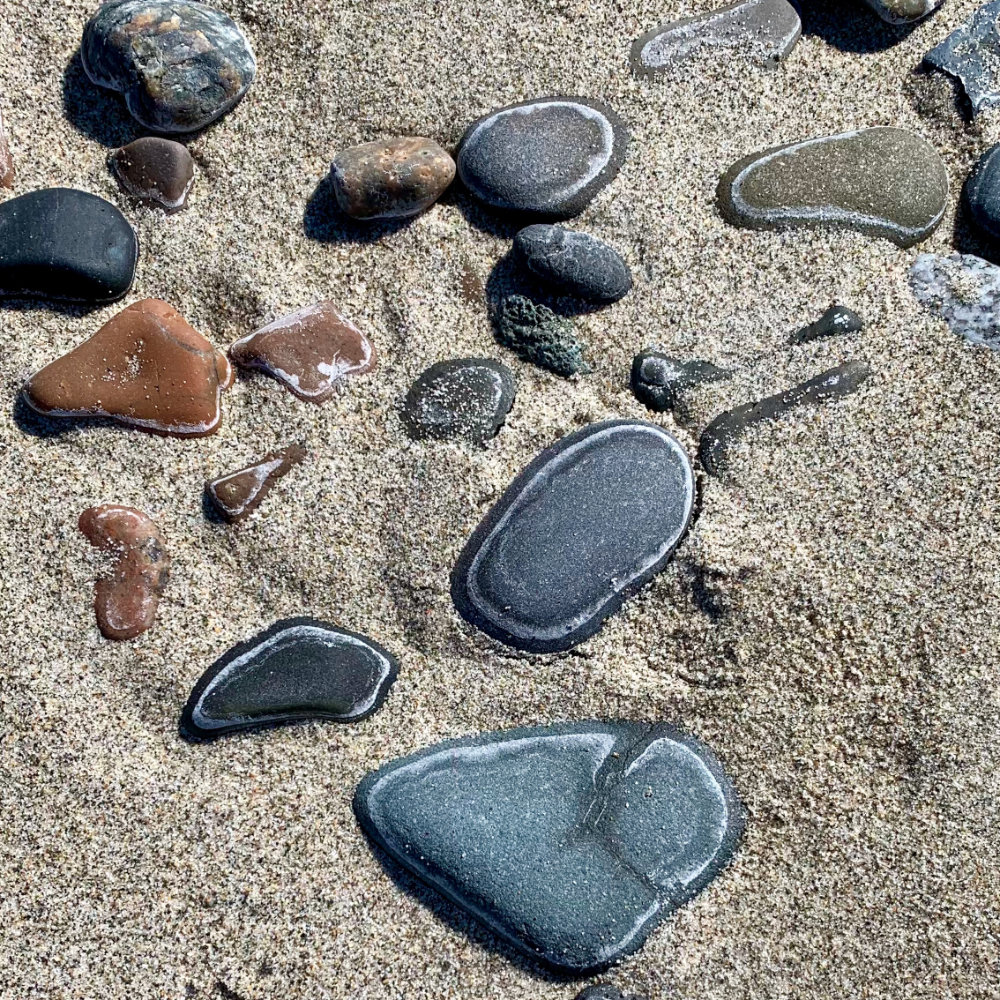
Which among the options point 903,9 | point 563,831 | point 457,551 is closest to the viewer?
point 563,831

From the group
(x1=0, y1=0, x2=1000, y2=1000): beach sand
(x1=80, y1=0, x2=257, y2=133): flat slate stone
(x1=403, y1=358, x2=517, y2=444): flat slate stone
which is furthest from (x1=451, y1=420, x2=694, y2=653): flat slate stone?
(x1=80, y1=0, x2=257, y2=133): flat slate stone

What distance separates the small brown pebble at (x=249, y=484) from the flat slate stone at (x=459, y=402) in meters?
0.31

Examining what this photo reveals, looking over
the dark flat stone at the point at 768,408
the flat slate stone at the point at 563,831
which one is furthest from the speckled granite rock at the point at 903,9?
the flat slate stone at the point at 563,831

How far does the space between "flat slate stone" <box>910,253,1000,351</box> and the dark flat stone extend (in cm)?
26

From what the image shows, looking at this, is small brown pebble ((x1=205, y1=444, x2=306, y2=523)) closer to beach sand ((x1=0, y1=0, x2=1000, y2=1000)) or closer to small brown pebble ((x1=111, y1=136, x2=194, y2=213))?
beach sand ((x1=0, y1=0, x2=1000, y2=1000))

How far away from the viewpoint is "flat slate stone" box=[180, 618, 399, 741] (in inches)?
80.3

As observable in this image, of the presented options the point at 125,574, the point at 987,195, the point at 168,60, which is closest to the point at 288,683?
the point at 125,574

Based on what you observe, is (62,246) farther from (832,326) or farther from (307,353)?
(832,326)

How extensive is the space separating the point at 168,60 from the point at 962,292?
212cm

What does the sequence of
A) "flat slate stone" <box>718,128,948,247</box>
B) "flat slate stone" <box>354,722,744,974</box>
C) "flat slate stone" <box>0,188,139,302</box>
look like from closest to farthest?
"flat slate stone" <box>354,722,744,974</box> < "flat slate stone" <box>0,188,139,302</box> < "flat slate stone" <box>718,128,948,247</box>

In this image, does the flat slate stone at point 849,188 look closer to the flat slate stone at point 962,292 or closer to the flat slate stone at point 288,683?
the flat slate stone at point 962,292

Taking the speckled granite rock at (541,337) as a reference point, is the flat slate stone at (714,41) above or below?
above

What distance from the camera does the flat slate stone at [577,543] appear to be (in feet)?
6.77

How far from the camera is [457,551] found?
212cm
